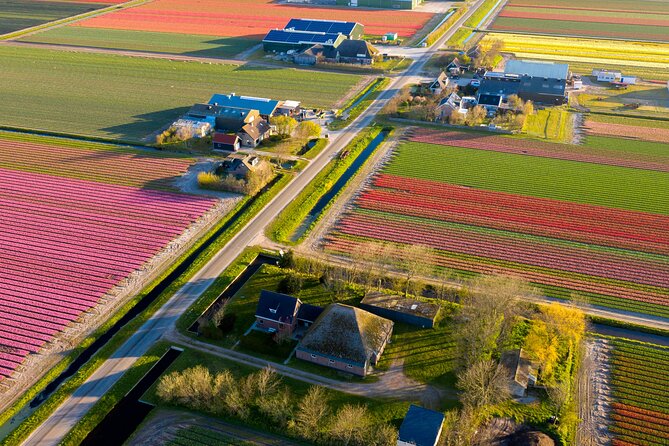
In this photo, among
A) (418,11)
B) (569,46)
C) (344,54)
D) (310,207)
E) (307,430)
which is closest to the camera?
(307,430)

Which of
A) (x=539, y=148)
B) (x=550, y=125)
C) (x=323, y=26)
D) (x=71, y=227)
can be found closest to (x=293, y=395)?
(x=71, y=227)

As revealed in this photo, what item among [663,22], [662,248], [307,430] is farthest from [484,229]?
[663,22]

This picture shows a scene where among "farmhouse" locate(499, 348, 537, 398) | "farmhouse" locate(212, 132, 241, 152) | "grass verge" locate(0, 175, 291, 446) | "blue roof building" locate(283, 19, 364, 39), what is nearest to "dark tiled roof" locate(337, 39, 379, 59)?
"blue roof building" locate(283, 19, 364, 39)

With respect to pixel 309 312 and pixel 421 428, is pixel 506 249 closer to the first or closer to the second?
pixel 309 312

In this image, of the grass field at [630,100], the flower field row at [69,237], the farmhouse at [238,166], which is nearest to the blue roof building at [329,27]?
the grass field at [630,100]

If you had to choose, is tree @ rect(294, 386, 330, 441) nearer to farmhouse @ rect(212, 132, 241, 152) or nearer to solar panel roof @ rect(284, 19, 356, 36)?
farmhouse @ rect(212, 132, 241, 152)

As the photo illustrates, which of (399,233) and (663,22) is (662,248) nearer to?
(399,233)

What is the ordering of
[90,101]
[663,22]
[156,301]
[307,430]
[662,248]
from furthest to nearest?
[663,22] < [90,101] < [662,248] < [156,301] < [307,430]
